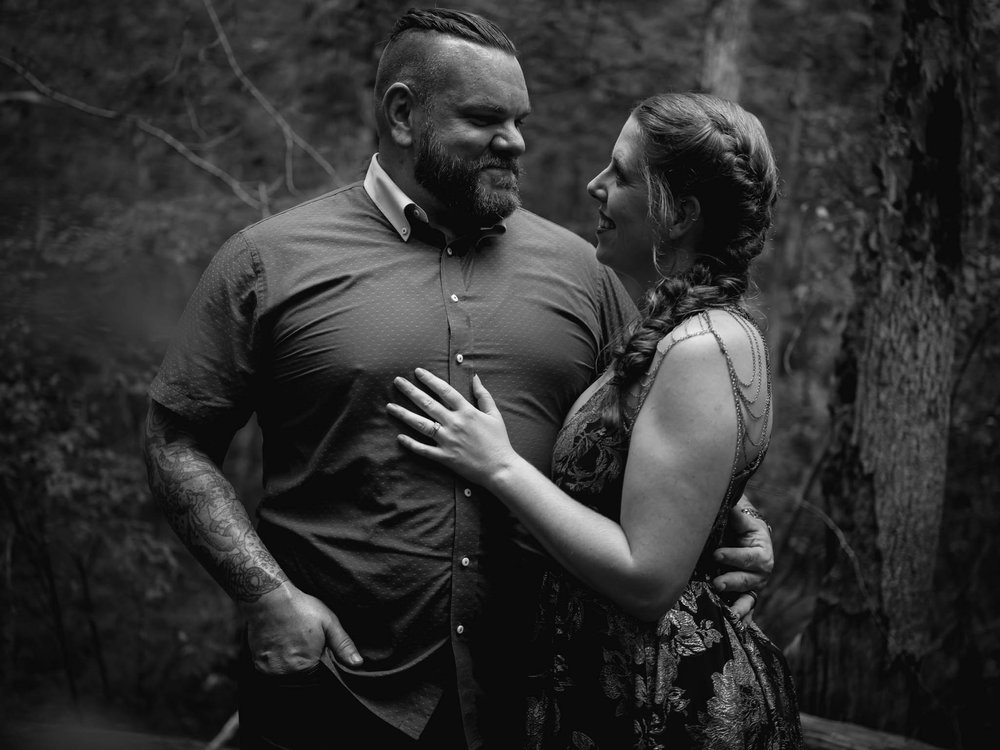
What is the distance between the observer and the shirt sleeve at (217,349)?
2.32 m

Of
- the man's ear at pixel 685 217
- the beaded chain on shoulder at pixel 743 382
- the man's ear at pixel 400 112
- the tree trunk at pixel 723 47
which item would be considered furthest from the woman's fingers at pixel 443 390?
the tree trunk at pixel 723 47

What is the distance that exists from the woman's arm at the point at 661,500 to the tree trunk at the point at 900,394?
74.2 inches

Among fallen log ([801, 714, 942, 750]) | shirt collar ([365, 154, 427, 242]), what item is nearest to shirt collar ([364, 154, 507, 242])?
shirt collar ([365, 154, 427, 242])

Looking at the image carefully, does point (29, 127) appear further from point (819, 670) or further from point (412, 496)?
point (819, 670)

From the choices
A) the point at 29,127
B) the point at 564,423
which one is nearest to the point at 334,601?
the point at 564,423

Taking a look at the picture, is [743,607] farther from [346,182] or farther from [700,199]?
[346,182]

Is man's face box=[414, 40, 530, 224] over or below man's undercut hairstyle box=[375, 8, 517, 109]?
below

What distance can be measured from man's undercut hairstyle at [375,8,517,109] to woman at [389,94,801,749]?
24.3 inches

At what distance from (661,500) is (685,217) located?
0.67 metres

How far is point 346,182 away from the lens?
5715mm

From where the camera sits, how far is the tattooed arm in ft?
7.22

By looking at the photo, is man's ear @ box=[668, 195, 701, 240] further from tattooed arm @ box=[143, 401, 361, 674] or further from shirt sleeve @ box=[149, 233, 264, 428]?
tattooed arm @ box=[143, 401, 361, 674]

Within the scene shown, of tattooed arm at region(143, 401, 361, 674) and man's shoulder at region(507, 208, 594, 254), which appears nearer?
tattooed arm at region(143, 401, 361, 674)

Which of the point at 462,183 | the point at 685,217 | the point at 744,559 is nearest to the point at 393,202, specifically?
the point at 462,183
